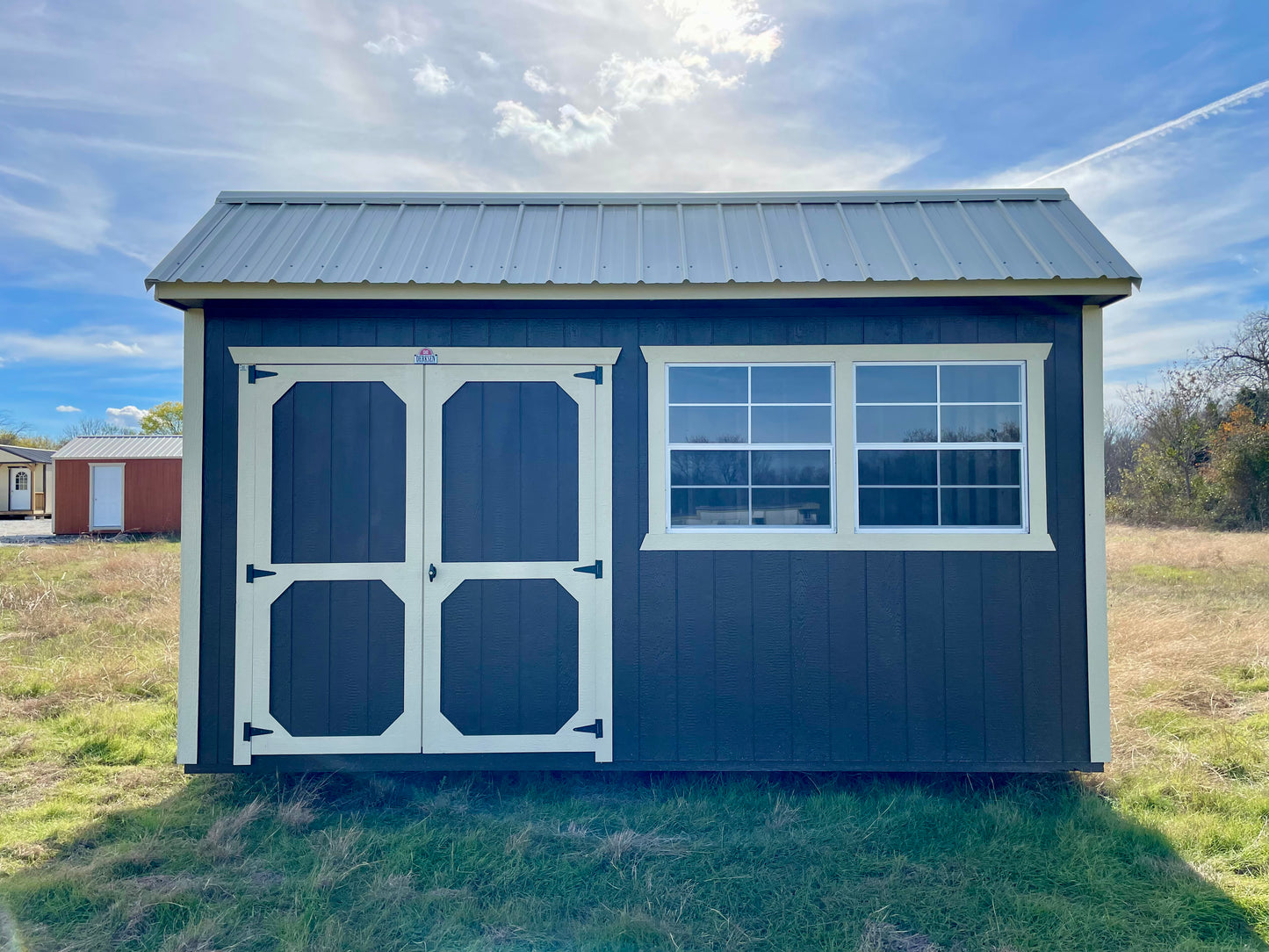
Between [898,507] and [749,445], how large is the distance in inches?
35.8

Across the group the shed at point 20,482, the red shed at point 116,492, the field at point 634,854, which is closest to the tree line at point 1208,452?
the field at point 634,854

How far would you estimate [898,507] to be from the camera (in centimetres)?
385

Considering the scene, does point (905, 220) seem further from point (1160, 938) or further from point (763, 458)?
point (1160, 938)

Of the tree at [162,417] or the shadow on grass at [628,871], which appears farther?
the tree at [162,417]

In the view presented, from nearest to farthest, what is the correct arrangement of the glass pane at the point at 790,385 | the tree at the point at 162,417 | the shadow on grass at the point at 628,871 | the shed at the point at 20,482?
→ the shadow on grass at the point at 628,871
the glass pane at the point at 790,385
the shed at the point at 20,482
the tree at the point at 162,417

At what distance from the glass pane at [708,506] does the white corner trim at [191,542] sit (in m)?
2.66

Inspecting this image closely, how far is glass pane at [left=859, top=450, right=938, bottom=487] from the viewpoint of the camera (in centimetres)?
386

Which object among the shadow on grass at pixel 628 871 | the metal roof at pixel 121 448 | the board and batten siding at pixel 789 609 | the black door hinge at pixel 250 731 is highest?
the metal roof at pixel 121 448

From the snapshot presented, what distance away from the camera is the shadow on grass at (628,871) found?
2654 mm

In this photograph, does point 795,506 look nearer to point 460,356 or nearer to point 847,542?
point 847,542

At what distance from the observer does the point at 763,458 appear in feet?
12.7

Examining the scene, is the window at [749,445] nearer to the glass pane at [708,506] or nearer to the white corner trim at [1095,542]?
the glass pane at [708,506]

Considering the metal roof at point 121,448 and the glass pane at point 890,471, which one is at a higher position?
the metal roof at point 121,448

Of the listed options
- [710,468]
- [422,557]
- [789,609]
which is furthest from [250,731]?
[789,609]
